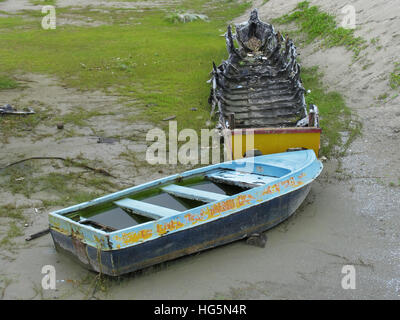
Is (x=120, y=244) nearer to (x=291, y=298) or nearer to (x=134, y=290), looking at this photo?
(x=134, y=290)

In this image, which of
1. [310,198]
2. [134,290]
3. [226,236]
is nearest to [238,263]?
[226,236]

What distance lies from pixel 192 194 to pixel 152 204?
615 mm

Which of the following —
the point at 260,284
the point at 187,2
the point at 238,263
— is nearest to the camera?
the point at 260,284

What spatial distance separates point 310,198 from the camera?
7.86m

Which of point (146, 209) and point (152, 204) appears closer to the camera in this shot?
point (146, 209)

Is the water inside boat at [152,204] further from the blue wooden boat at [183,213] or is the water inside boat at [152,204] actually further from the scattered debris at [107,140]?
the scattered debris at [107,140]

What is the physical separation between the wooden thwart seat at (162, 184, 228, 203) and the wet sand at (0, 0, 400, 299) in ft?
2.41

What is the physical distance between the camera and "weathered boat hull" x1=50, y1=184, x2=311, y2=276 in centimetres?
549

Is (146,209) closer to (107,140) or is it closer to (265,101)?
(107,140)

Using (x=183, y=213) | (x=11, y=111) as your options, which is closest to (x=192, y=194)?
(x=183, y=213)

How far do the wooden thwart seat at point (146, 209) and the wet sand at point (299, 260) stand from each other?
68 centimetres

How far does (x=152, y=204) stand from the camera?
6.58m

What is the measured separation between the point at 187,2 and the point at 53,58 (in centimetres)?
1849

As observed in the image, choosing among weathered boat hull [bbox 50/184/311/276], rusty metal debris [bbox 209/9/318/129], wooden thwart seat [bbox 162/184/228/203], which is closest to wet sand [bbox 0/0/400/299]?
weathered boat hull [bbox 50/184/311/276]
